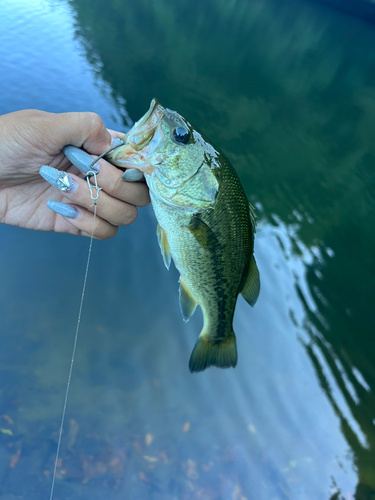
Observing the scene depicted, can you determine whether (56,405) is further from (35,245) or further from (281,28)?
(281,28)

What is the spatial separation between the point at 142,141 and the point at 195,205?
462 millimetres

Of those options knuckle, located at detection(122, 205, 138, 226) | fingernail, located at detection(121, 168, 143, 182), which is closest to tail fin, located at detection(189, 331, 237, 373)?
knuckle, located at detection(122, 205, 138, 226)

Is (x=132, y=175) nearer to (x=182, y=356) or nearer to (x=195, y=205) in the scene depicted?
(x=195, y=205)

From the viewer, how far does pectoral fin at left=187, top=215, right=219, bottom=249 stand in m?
1.86

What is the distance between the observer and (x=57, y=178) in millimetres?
1764

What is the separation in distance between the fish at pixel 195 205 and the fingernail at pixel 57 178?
281mm

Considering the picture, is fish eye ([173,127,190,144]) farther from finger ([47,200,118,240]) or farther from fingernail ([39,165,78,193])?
finger ([47,200,118,240])

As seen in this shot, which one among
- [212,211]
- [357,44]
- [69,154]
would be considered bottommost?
[357,44]

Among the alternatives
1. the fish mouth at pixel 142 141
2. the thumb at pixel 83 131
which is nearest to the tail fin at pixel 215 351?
the fish mouth at pixel 142 141

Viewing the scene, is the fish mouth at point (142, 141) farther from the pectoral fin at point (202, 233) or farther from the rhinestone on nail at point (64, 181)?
the pectoral fin at point (202, 233)

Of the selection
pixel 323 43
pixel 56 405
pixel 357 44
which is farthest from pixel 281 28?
pixel 56 405

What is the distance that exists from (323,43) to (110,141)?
2816 cm

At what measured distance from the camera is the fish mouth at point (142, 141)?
168cm

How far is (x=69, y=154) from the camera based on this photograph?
1.79 metres
